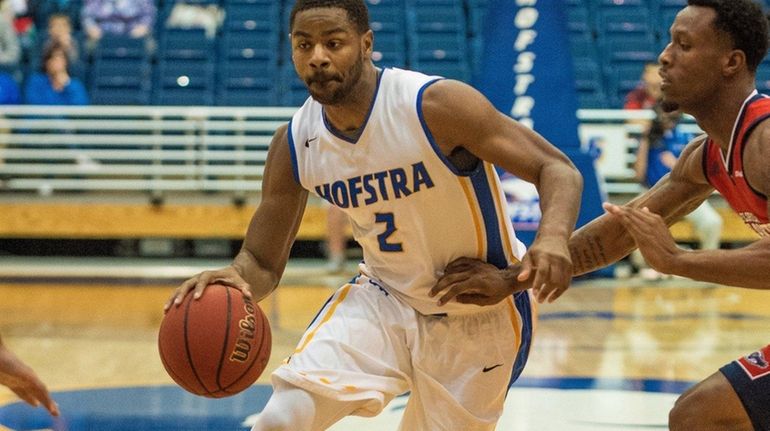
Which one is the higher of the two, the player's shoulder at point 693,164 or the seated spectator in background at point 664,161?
the player's shoulder at point 693,164

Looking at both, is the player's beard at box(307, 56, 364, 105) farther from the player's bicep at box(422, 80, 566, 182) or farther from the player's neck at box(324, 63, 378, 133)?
the player's bicep at box(422, 80, 566, 182)

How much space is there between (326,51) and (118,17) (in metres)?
10.1

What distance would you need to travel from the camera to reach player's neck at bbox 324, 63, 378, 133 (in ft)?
12.4

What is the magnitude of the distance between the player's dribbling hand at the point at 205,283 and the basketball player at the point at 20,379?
0.47 meters

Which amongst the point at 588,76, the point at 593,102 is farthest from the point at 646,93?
the point at 588,76

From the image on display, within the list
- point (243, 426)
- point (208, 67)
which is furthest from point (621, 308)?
point (208, 67)

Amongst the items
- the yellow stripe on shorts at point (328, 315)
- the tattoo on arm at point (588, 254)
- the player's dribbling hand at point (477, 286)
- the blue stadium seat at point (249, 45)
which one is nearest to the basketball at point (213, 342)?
the yellow stripe on shorts at point (328, 315)

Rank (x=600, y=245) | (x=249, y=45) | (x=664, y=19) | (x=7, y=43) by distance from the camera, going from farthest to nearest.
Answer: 1. (x=664, y=19)
2. (x=249, y=45)
3. (x=7, y=43)
4. (x=600, y=245)

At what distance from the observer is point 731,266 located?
11.4ft

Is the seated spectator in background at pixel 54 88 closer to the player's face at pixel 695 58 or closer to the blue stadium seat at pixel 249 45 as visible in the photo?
the blue stadium seat at pixel 249 45

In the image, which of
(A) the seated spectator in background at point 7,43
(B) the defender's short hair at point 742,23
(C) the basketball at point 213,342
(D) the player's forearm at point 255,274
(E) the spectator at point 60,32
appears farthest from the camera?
(A) the seated spectator in background at point 7,43

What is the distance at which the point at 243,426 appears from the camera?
18.6ft

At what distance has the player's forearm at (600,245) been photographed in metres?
4.07

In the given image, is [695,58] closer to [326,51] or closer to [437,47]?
[326,51]
